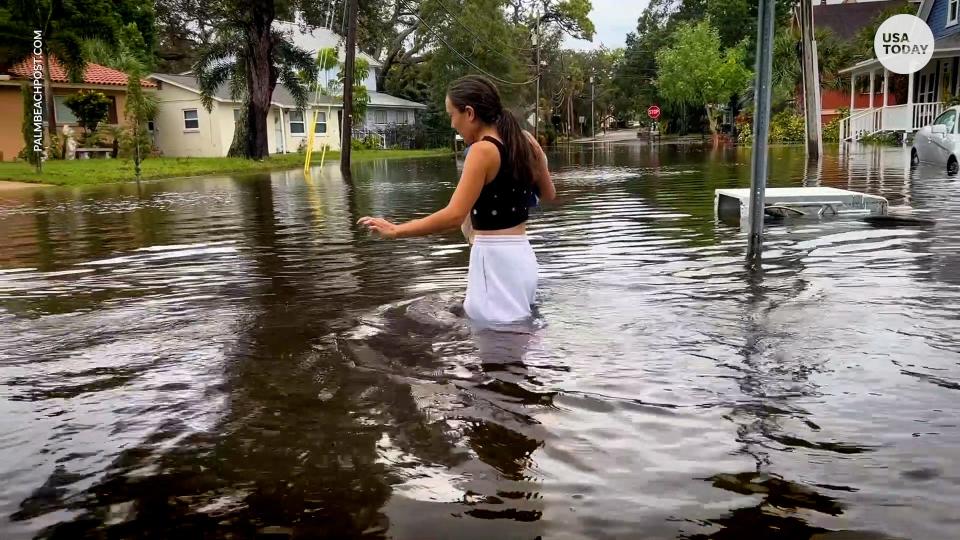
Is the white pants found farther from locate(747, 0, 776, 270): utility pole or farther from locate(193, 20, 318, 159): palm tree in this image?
locate(193, 20, 318, 159): palm tree

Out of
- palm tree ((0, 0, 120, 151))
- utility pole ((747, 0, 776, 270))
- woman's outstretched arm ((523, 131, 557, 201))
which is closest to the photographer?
woman's outstretched arm ((523, 131, 557, 201))

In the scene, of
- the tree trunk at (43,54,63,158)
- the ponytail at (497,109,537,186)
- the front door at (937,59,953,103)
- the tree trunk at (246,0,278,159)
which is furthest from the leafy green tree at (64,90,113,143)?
the front door at (937,59,953,103)

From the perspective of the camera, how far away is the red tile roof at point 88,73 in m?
35.1

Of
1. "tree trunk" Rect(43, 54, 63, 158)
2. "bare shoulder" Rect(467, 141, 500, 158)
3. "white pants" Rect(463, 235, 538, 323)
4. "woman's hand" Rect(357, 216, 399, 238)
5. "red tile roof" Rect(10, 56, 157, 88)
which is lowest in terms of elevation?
"white pants" Rect(463, 235, 538, 323)

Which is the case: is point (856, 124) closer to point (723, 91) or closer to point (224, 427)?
point (723, 91)

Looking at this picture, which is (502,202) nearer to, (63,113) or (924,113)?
(924,113)

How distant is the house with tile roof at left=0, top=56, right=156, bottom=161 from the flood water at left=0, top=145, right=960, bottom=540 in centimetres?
3019

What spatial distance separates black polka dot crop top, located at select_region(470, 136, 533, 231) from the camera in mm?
5203

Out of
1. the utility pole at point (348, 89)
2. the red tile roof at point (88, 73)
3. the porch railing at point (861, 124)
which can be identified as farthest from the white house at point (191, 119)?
the porch railing at point (861, 124)

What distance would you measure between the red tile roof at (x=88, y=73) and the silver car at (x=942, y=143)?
102ft

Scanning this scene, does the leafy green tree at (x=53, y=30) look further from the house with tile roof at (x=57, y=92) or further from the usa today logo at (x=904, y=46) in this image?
the usa today logo at (x=904, y=46)

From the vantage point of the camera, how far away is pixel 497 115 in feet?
16.9

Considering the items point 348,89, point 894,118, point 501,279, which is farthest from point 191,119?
point 501,279

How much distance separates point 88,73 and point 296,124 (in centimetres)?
1442
